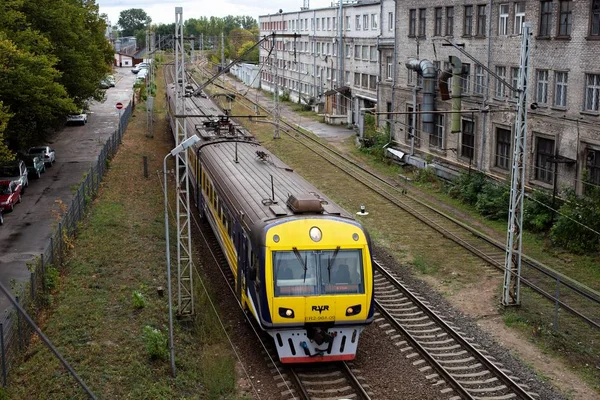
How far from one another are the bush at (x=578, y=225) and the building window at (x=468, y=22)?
11.9m

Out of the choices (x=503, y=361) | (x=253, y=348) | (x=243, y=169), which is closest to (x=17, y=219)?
(x=243, y=169)

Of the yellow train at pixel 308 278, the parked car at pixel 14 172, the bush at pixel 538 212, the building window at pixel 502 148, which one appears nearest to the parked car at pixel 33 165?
the parked car at pixel 14 172

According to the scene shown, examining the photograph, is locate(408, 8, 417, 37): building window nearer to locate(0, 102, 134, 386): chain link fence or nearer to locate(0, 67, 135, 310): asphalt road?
locate(0, 67, 135, 310): asphalt road

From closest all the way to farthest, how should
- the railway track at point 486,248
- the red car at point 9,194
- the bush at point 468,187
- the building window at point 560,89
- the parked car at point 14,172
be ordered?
the railway track at point 486,248 < the building window at point 560,89 < the red car at point 9,194 < the bush at point 468,187 < the parked car at point 14,172

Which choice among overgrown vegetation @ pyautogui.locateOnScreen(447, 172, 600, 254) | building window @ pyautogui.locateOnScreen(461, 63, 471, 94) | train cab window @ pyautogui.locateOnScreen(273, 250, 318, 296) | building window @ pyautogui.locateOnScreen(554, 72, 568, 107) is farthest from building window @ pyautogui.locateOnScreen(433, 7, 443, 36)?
train cab window @ pyautogui.locateOnScreen(273, 250, 318, 296)

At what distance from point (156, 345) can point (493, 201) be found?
16.5 metres

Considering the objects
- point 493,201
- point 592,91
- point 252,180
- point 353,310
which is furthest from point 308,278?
point 592,91

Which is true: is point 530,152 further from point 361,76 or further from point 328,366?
point 361,76

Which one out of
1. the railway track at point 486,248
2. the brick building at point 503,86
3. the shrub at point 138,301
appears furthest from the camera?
the brick building at point 503,86

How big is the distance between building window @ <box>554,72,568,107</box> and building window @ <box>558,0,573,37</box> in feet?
→ 4.75

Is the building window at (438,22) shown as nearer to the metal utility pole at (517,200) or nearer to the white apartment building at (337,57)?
the white apartment building at (337,57)

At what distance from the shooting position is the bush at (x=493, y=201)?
26250 millimetres

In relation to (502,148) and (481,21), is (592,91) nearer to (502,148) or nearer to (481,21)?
(502,148)

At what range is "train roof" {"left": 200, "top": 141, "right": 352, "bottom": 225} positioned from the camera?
14.4 metres
